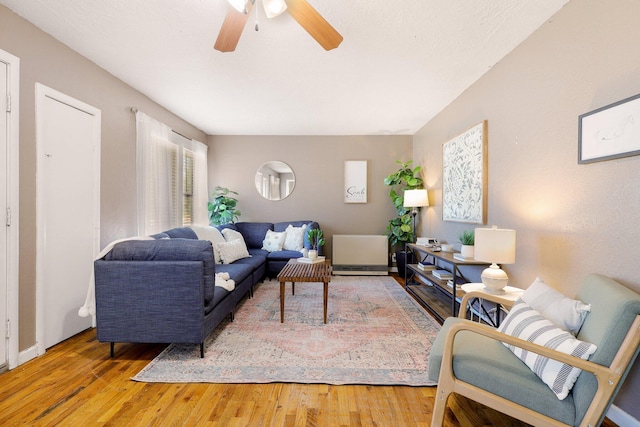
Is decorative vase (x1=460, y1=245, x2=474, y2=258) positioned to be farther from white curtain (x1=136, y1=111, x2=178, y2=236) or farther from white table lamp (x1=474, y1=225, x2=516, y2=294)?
white curtain (x1=136, y1=111, x2=178, y2=236)

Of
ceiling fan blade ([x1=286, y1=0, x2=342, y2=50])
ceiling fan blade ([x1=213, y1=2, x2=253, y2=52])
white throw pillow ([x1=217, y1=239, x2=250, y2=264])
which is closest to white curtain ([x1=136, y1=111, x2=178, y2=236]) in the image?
white throw pillow ([x1=217, y1=239, x2=250, y2=264])

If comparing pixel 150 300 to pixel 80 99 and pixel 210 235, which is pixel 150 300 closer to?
pixel 210 235

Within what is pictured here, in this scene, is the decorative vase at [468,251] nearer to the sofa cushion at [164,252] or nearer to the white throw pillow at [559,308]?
the white throw pillow at [559,308]

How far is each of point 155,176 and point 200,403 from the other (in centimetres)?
280

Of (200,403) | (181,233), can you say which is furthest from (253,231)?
(200,403)

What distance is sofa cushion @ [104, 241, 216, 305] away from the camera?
1979 mm

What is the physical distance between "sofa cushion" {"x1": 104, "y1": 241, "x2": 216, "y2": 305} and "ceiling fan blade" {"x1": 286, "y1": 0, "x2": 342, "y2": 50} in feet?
5.33

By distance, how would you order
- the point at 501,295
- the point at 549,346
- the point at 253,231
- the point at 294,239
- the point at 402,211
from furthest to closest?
the point at 253,231 < the point at 402,211 < the point at 294,239 < the point at 501,295 < the point at 549,346

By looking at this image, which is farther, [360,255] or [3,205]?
[360,255]

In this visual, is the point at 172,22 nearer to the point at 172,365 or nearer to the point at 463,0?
the point at 463,0

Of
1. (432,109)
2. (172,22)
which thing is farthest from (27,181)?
(432,109)

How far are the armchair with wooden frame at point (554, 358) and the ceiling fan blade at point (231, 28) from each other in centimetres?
204

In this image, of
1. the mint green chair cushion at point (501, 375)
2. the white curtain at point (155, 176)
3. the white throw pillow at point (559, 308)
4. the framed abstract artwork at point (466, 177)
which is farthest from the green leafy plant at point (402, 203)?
the white curtain at point (155, 176)

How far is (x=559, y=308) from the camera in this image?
4.54 feet
